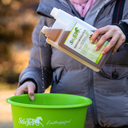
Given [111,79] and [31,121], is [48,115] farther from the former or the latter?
[111,79]

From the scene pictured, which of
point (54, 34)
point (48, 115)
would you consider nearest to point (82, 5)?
point (54, 34)

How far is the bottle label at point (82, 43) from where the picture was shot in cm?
68

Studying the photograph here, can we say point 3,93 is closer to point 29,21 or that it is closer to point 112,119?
point 29,21

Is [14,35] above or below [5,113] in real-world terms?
above

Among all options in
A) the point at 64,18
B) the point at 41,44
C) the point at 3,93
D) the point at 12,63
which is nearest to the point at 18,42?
the point at 12,63

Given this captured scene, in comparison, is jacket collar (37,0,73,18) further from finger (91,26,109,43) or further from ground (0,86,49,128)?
ground (0,86,49,128)

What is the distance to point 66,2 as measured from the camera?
0.90 meters

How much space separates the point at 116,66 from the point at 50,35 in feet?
1.03

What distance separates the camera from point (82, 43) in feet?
2.24

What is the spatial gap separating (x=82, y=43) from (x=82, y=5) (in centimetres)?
29

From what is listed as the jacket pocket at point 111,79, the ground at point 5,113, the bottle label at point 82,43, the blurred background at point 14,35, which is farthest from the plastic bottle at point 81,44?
the blurred background at point 14,35

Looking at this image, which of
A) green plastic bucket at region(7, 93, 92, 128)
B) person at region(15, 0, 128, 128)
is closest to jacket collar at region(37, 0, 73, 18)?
person at region(15, 0, 128, 128)

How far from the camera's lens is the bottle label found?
2.22 ft

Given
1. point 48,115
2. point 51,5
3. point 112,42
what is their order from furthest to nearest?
point 51,5
point 112,42
point 48,115
